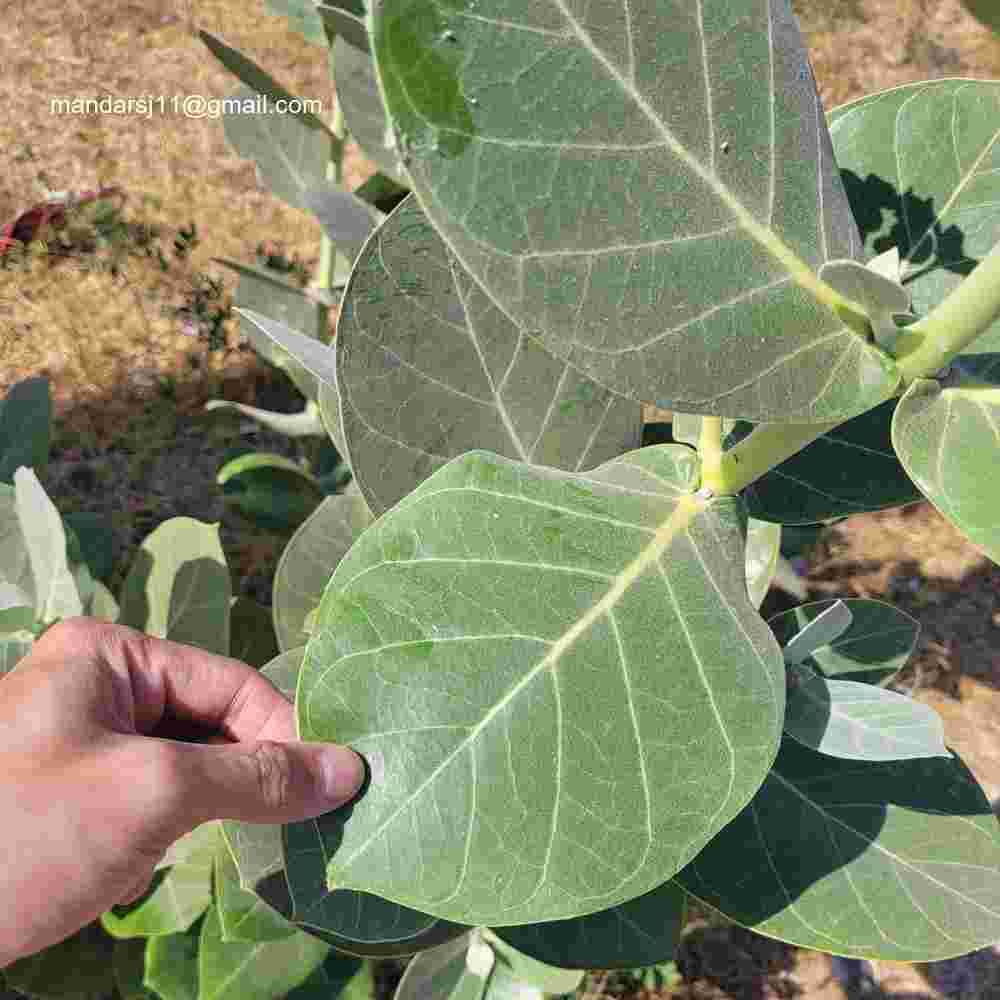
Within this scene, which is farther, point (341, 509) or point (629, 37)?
point (341, 509)

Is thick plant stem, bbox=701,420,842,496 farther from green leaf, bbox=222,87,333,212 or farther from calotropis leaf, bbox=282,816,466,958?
green leaf, bbox=222,87,333,212

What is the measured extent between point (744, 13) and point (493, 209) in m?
0.20

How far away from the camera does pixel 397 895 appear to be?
2.16 feet

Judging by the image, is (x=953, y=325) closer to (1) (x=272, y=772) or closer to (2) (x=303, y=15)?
(1) (x=272, y=772)

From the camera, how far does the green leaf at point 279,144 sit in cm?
176

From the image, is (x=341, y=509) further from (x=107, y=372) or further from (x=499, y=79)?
(x=107, y=372)

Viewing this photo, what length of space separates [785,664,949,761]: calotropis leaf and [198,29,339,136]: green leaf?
50.0 inches

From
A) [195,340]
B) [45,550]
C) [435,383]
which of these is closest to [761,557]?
[435,383]

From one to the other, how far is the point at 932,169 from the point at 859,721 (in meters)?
0.53

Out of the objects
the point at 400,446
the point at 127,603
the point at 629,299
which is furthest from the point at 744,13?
the point at 127,603

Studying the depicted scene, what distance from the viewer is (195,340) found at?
289cm

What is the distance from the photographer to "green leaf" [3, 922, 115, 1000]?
1.73 metres

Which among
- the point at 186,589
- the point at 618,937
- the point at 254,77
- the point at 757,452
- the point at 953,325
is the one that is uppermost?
the point at 254,77

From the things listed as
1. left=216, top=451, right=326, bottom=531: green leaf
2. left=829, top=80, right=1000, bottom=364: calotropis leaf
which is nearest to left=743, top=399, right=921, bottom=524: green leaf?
left=829, top=80, right=1000, bottom=364: calotropis leaf
